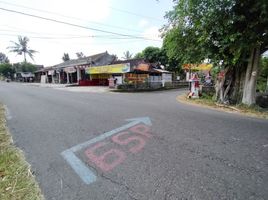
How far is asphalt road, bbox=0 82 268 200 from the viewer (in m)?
2.61

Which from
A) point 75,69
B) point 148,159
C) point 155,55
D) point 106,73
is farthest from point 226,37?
point 75,69

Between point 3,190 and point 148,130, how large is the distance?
341cm

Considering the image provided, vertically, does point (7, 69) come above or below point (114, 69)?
above

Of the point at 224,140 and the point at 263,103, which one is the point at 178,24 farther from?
the point at 224,140

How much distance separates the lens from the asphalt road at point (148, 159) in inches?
103

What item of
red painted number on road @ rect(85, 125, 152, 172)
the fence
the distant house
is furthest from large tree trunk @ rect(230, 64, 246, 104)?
the distant house

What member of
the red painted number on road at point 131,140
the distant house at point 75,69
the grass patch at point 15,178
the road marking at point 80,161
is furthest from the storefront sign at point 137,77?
the grass patch at point 15,178

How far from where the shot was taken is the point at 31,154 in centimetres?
388

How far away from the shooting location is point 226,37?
8719 millimetres

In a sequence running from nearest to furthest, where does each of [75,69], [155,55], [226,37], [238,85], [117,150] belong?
1. [117,150]
2. [226,37]
3. [238,85]
4. [75,69]
5. [155,55]

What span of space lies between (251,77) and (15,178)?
33.3 ft

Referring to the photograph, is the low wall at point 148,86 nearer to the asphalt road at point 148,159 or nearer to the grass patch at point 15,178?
the asphalt road at point 148,159

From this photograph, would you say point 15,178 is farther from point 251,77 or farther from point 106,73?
point 106,73

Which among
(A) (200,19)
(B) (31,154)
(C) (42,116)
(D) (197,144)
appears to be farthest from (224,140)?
(A) (200,19)
